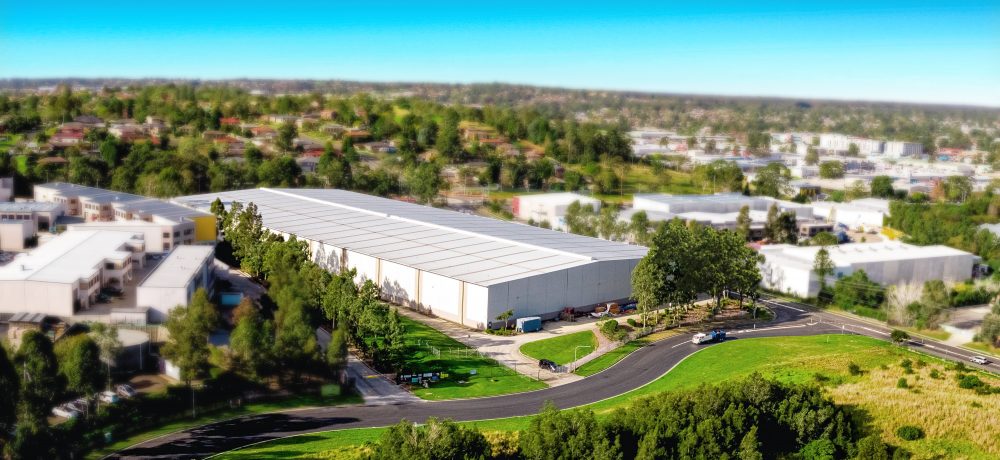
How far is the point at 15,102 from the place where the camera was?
80.9 meters

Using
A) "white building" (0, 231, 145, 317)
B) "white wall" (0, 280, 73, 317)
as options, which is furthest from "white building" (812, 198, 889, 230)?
"white wall" (0, 280, 73, 317)

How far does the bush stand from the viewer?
21547 mm

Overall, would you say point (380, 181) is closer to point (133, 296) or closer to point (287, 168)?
point (287, 168)

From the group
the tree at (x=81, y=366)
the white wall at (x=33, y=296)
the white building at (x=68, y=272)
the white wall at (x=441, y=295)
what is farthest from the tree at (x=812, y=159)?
the tree at (x=81, y=366)

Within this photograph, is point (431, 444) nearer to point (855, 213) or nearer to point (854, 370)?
point (854, 370)

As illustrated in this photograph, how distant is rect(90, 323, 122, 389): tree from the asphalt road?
102 inches

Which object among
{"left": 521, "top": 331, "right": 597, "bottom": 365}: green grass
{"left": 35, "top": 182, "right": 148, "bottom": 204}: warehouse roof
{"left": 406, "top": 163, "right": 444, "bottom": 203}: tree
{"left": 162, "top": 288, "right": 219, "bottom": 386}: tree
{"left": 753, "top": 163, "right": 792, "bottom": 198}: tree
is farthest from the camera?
{"left": 753, "top": 163, "right": 792, "bottom": 198}: tree

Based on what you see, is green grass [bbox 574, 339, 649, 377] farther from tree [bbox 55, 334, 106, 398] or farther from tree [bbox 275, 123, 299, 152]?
tree [bbox 275, 123, 299, 152]

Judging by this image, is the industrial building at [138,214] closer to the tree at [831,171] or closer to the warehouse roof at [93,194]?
the warehouse roof at [93,194]

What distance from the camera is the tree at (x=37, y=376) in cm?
1834

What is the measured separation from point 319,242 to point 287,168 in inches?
988

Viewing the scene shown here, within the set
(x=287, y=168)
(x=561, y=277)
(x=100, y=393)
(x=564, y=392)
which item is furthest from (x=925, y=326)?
(x=287, y=168)

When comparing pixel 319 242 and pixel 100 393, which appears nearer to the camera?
pixel 100 393

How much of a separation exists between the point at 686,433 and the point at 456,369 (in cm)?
854
